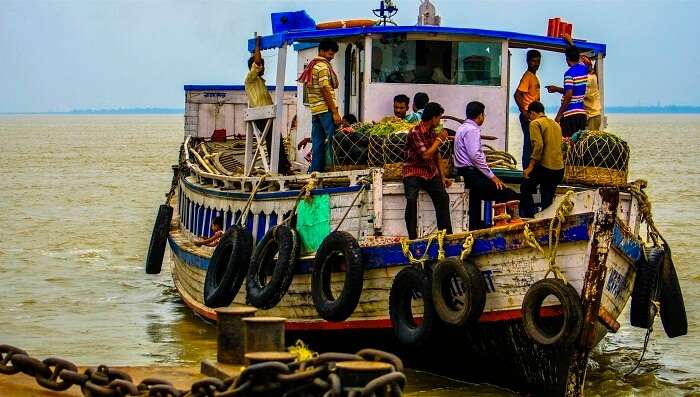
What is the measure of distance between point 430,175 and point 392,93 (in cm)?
209

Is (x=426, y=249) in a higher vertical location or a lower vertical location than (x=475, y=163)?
lower

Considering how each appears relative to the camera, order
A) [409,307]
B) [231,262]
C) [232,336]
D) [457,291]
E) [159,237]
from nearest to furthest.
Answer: [232,336] → [457,291] → [409,307] → [231,262] → [159,237]

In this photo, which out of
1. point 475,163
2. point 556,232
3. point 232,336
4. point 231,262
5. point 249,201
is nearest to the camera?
point 232,336

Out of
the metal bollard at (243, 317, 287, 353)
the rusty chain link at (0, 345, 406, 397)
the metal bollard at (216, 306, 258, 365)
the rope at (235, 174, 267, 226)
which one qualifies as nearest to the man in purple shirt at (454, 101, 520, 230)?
the rope at (235, 174, 267, 226)

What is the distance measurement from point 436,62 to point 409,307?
3.65 meters

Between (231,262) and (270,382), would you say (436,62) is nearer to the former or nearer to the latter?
(231,262)

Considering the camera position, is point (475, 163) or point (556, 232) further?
point (475, 163)

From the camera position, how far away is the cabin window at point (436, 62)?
583 inches

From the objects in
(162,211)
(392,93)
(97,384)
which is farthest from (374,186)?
(162,211)

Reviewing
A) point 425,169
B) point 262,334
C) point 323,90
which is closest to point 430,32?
point 323,90

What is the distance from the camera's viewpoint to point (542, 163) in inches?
510

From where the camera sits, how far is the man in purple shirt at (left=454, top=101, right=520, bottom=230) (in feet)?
42.8

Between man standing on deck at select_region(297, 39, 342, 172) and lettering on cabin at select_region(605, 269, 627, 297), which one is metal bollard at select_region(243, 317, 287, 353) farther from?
man standing on deck at select_region(297, 39, 342, 172)

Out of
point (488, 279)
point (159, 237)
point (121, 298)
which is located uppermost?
point (488, 279)
